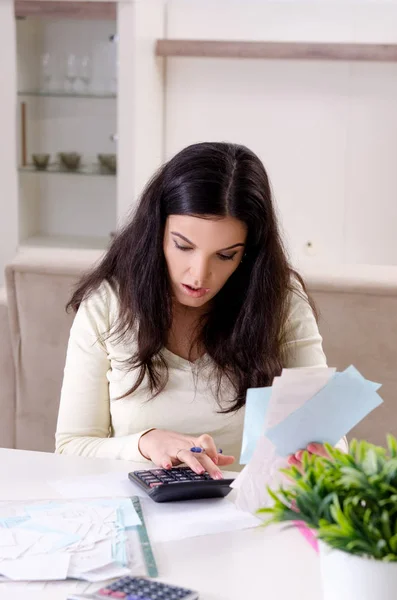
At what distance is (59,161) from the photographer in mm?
4355

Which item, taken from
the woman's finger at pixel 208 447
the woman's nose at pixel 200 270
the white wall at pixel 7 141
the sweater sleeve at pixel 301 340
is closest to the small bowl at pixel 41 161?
the white wall at pixel 7 141

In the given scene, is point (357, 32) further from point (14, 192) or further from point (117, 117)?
point (14, 192)

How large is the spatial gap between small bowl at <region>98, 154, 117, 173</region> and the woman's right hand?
113 inches

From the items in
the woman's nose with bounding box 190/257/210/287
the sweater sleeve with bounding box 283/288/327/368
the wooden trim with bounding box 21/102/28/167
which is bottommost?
the sweater sleeve with bounding box 283/288/327/368

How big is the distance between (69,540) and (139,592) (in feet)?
0.60

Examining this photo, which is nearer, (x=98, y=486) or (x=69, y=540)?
(x=69, y=540)

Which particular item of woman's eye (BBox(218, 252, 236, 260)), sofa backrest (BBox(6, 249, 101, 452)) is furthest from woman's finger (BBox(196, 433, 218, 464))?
sofa backrest (BBox(6, 249, 101, 452))

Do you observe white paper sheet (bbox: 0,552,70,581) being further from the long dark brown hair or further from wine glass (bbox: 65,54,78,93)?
wine glass (bbox: 65,54,78,93)

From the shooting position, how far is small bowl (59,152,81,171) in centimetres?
429

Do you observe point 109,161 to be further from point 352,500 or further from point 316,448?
point 352,500

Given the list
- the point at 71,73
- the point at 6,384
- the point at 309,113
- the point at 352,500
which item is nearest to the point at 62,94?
the point at 71,73

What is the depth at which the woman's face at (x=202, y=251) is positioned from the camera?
60.8 inches

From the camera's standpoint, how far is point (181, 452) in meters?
1.38

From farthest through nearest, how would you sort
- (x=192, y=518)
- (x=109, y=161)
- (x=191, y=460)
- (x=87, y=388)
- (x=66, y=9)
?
(x=109, y=161)
(x=66, y=9)
(x=87, y=388)
(x=191, y=460)
(x=192, y=518)
